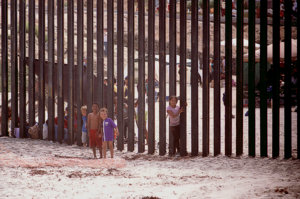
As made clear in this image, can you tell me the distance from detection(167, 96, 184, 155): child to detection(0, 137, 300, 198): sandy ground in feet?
1.30

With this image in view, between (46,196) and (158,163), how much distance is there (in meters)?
3.26

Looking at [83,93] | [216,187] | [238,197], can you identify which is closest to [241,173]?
[216,187]

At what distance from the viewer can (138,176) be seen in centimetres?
802

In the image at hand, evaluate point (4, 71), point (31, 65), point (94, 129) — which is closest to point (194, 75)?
point (94, 129)

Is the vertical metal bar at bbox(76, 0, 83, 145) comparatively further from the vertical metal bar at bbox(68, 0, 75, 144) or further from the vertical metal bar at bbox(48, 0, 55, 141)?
the vertical metal bar at bbox(48, 0, 55, 141)

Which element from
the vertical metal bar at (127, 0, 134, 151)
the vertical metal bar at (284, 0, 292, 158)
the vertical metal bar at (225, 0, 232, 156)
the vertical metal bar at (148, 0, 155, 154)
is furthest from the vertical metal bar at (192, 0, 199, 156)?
the vertical metal bar at (284, 0, 292, 158)

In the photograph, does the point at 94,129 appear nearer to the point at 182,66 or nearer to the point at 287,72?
the point at 182,66

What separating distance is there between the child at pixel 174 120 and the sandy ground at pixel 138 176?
1.30 ft

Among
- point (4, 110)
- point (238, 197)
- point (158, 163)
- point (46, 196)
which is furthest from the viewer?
point (4, 110)

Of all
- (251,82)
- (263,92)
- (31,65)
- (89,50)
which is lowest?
(263,92)

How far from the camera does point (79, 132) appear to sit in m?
11.7

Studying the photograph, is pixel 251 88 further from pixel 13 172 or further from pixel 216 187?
pixel 13 172

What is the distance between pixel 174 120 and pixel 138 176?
8.11ft

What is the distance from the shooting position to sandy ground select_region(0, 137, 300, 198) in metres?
6.61
